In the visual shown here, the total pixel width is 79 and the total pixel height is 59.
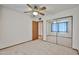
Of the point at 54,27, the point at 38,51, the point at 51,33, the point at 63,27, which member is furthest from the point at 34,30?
the point at 38,51

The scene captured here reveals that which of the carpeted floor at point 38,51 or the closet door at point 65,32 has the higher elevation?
the closet door at point 65,32

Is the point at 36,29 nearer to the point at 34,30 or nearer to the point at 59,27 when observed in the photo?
the point at 34,30

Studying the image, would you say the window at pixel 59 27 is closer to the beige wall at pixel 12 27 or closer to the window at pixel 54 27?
the window at pixel 54 27

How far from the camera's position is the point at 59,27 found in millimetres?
4465

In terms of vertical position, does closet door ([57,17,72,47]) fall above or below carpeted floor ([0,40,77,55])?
above

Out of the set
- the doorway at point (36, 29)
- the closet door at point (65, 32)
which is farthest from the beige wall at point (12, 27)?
the closet door at point (65, 32)

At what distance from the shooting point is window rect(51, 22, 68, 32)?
164 inches

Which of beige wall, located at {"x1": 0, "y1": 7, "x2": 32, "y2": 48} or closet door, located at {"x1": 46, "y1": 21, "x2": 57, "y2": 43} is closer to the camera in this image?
beige wall, located at {"x1": 0, "y1": 7, "x2": 32, "y2": 48}

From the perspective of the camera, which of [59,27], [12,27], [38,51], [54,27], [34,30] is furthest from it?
[34,30]

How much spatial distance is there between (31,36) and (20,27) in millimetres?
1498

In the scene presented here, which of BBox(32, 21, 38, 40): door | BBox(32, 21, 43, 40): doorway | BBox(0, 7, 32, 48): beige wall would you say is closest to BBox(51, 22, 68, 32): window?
BBox(0, 7, 32, 48): beige wall

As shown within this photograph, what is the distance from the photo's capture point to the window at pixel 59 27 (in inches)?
164

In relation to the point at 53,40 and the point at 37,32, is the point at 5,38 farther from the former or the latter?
the point at 37,32

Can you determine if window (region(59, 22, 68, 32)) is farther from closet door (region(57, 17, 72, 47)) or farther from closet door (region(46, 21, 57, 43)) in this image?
closet door (region(46, 21, 57, 43))
